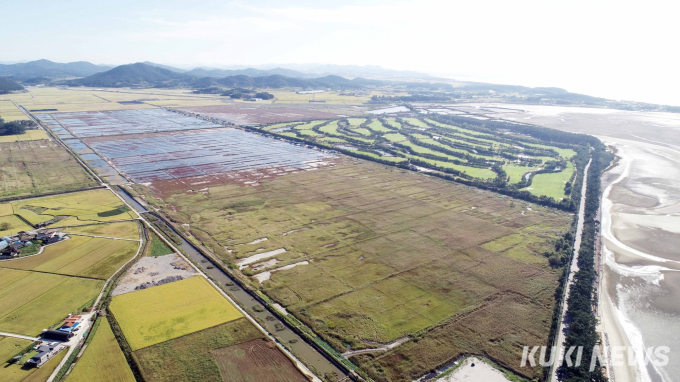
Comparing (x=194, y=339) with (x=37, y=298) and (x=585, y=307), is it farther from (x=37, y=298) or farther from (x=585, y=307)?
(x=585, y=307)

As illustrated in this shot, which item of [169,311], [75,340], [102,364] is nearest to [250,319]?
[169,311]

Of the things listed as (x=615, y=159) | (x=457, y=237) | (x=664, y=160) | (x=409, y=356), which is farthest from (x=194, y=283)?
(x=664, y=160)

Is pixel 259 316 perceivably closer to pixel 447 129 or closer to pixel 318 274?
pixel 318 274

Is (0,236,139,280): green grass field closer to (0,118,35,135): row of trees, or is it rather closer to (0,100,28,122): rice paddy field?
(0,118,35,135): row of trees

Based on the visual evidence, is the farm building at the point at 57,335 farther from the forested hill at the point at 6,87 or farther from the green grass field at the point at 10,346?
the forested hill at the point at 6,87

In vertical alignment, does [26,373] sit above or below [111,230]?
below

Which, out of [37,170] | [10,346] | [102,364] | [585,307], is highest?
[37,170]

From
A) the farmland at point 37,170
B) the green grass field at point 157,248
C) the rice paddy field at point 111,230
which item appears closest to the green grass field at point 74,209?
the rice paddy field at point 111,230
